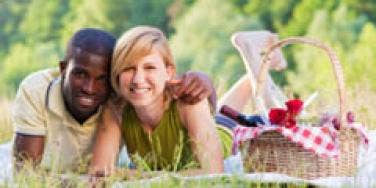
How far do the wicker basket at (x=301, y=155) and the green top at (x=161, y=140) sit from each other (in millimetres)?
219

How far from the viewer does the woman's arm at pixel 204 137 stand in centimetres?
322

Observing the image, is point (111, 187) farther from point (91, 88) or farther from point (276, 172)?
point (276, 172)

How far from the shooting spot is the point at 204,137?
3.22m

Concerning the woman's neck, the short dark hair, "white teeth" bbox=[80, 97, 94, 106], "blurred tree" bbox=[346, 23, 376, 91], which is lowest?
the woman's neck

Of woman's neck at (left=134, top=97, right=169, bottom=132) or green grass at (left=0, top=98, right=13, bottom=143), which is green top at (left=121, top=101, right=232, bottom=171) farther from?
green grass at (left=0, top=98, right=13, bottom=143)

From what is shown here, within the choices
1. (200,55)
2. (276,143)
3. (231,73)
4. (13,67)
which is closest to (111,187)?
(276,143)

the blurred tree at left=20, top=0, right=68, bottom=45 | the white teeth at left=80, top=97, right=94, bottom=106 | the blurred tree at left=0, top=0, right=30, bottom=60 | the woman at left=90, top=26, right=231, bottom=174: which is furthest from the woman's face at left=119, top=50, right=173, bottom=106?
the blurred tree at left=0, top=0, right=30, bottom=60

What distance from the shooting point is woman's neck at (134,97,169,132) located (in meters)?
3.34

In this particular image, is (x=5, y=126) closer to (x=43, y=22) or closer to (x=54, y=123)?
(x=54, y=123)

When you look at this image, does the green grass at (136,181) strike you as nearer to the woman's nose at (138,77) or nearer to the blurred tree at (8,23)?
the woman's nose at (138,77)

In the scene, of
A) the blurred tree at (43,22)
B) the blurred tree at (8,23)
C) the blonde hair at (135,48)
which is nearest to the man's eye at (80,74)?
the blonde hair at (135,48)

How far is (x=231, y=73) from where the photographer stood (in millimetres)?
22703

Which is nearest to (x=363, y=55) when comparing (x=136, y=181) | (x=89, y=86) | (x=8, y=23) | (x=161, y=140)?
(x=8, y=23)

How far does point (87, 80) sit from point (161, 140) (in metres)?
0.36
